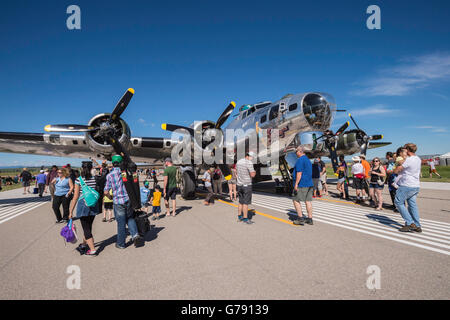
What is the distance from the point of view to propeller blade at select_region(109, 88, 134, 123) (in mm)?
8969

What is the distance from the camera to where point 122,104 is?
9125 millimetres

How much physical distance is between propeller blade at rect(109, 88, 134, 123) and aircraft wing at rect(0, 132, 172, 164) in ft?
7.50

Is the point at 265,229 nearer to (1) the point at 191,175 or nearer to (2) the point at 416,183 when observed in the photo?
(2) the point at 416,183

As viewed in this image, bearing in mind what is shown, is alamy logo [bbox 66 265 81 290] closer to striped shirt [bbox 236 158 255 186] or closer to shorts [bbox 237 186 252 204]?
shorts [bbox 237 186 252 204]

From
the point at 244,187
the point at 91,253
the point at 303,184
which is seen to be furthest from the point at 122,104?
the point at 303,184

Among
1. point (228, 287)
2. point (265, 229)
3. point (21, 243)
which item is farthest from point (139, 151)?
point (228, 287)

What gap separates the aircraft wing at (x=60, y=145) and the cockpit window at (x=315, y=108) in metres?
7.37

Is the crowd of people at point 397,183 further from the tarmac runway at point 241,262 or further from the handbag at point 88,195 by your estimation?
the handbag at point 88,195

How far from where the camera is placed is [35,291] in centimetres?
284

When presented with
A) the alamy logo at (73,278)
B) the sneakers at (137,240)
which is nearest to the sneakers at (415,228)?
the sneakers at (137,240)

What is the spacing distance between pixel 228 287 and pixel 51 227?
628 cm

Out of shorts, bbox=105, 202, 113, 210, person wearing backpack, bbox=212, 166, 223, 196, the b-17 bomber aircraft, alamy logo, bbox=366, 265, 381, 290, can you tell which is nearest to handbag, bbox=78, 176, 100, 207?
shorts, bbox=105, 202, 113, 210

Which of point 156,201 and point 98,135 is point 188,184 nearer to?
point 156,201
